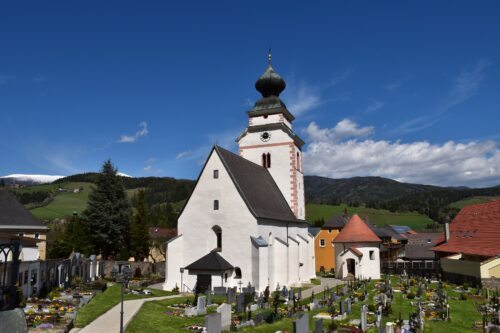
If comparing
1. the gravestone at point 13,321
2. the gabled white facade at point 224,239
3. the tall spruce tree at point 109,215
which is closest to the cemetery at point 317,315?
the gabled white facade at point 224,239

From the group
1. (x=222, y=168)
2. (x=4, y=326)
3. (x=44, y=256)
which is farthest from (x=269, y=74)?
(x=4, y=326)

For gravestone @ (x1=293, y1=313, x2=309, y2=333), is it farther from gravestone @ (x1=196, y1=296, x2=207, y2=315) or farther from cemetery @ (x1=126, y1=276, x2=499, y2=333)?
gravestone @ (x1=196, y1=296, x2=207, y2=315)

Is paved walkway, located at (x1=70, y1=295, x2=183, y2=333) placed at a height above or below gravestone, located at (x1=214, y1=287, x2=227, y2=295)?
below

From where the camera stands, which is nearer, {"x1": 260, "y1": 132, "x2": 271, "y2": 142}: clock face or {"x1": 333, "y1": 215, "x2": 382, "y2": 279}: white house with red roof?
{"x1": 260, "y1": 132, "x2": 271, "y2": 142}: clock face

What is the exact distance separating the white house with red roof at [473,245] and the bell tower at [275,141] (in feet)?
47.4

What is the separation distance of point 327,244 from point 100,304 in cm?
4212

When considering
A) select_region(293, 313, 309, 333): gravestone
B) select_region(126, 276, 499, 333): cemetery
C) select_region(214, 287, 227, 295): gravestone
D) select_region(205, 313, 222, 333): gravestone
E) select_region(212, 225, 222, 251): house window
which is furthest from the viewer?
select_region(212, 225, 222, 251): house window

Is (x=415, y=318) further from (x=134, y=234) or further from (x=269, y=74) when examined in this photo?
(x=134, y=234)

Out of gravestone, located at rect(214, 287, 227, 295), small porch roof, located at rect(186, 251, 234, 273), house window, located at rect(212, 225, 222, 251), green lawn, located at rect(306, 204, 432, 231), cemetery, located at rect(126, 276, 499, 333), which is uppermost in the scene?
green lawn, located at rect(306, 204, 432, 231)

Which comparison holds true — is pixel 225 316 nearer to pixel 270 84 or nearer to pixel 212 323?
pixel 212 323

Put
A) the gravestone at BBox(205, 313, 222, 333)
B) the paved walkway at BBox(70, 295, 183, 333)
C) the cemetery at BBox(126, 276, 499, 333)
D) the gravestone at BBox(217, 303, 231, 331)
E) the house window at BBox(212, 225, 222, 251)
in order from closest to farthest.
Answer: the gravestone at BBox(205, 313, 222, 333)
the paved walkway at BBox(70, 295, 183, 333)
the cemetery at BBox(126, 276, 499, 333)
the gravestone at BBox(217, 303, 231, 331)
the house window at BBox(212, 225, 222, 251)

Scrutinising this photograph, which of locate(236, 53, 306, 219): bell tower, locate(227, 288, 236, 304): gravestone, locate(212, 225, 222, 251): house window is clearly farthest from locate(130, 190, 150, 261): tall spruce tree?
locate(227, 288, 236, 304): gravestone

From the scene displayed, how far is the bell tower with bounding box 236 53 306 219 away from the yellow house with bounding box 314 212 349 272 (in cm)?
1672

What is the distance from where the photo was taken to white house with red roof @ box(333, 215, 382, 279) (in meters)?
43.1
